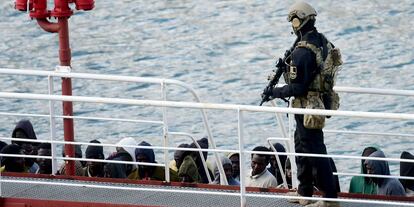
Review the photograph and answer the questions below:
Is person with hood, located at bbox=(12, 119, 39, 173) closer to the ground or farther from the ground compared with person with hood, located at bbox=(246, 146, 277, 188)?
farther from the ground

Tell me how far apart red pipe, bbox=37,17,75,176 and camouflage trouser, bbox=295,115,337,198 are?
282 centimetres

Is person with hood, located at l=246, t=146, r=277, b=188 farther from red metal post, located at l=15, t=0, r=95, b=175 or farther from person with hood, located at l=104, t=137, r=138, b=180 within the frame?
red metal post, located at l=15, t=0, r=95, b=175

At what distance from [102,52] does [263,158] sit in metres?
15.9

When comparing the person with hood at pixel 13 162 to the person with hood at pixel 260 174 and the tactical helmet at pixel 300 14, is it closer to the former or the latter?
the person with hood at pixel 260 174

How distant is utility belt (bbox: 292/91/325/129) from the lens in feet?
45.3

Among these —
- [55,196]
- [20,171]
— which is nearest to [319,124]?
[55,196]

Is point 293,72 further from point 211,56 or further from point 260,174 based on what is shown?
point 211,56

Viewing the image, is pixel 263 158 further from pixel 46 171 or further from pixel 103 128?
pixel 103 128

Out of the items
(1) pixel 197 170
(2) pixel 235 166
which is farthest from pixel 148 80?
(2) pixel 235 166

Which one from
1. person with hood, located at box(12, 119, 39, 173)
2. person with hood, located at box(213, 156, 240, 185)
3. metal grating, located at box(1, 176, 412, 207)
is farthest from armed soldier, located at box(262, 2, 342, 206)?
person with hood, located at box(12, 119, 39, 173)

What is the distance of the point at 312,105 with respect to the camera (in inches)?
545

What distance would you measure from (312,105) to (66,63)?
3.06 m

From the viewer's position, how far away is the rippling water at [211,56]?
28203mm

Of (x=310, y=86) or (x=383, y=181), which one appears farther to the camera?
(x=383, y=181)
